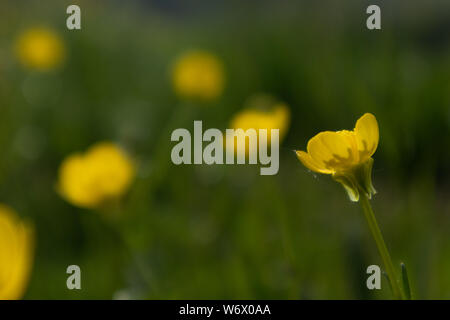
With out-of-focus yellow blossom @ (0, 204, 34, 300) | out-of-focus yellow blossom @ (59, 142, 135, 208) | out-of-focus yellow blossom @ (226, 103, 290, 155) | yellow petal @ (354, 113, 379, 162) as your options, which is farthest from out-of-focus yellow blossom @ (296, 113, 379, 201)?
out-of-focus yellow blossom @ (59, 142, 135, 208)

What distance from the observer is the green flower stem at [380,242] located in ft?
1.54

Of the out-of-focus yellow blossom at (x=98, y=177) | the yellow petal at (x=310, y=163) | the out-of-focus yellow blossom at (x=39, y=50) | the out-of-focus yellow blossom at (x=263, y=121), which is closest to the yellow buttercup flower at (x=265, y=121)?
the out-of-focus yellow blossom at (x=263, y=121)

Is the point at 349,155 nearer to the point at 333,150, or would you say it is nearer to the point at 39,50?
the point at 333,150

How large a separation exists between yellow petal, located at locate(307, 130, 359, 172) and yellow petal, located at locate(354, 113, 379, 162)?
11 mm

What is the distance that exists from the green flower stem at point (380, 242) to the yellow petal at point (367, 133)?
39 mm

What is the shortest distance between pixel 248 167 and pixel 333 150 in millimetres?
856

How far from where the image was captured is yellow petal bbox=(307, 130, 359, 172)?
50 cm

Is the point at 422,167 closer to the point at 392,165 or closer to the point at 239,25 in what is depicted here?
the point at 392,165

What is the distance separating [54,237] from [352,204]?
0.64 m

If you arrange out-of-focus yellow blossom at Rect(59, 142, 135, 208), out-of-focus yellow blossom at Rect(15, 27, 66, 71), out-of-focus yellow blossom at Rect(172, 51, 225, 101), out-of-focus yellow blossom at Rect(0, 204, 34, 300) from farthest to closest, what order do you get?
out-of-focus yellow blossom at Rect(15, 27, 66, 71), out-of-focus yellow blossom at Rect(172, 51, 225, 101), out-of-focus yellow blossom at Rect(59, 142, 135, 208), out-of-focus yellow blossom at Rect(0, 204, 34, 300)

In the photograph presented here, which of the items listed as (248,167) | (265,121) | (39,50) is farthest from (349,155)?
(39,50)

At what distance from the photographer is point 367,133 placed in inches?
19.4

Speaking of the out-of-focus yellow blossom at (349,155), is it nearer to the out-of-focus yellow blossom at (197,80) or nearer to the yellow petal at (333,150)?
the yellow petal at (333,150)

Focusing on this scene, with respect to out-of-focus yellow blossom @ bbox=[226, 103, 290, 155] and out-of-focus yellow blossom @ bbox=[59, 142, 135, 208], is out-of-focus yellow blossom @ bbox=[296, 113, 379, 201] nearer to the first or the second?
out-of-focus yellow blossom @ bbox=[226, 103, 290, 155]
